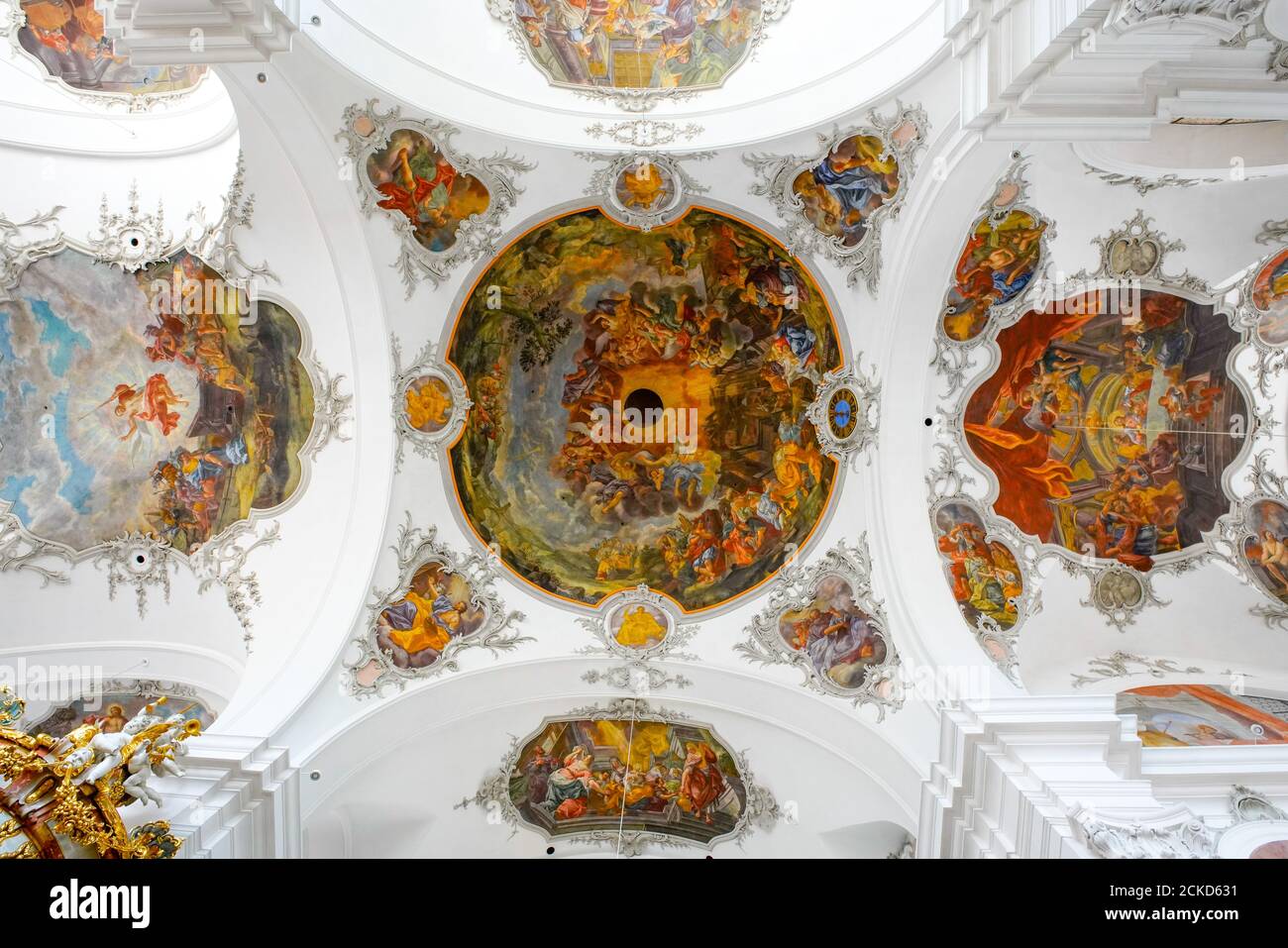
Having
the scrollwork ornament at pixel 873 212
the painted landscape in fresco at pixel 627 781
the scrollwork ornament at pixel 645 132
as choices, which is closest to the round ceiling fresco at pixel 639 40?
the scrollwork ornament at pixel 645 132

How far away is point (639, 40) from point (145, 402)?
25.4ft

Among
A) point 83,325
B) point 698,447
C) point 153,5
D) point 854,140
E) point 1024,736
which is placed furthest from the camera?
point 698,447

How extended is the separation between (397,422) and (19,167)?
212 inches

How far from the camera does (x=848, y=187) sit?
1063 centimetres

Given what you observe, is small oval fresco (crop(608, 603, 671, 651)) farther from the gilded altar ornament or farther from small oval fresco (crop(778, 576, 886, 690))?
the gilded altar ornament

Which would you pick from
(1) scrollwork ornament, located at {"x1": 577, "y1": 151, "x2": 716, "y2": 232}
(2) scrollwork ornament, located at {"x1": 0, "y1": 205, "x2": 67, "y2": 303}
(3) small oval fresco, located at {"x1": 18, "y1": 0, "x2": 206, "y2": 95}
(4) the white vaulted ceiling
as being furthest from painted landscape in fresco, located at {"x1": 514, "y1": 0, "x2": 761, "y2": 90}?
(2) scrollwork ornament, located at {"x1": 0, "y1": 205, "x2": 67, "y2": 303}

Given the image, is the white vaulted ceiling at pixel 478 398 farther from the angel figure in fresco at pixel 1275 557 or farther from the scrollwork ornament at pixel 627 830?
the angel figure in fresco at pixel 1275 557

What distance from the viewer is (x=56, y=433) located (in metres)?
11.1

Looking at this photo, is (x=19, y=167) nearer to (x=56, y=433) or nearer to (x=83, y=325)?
(x=83, y=325)

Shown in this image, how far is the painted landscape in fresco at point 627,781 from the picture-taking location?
1097cm

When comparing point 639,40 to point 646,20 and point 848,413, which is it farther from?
point 848,413

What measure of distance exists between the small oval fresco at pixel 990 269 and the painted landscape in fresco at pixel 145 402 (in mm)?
8092

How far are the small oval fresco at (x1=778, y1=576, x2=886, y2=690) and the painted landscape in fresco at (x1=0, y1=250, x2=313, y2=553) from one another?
6.61 meters

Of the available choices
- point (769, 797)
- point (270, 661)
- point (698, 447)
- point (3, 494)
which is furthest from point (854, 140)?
point (3, 494)
